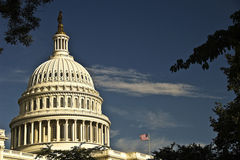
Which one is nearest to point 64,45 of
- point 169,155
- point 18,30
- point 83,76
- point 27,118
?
point 83,76

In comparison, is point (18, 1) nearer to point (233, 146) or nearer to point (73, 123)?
point (233, 146)

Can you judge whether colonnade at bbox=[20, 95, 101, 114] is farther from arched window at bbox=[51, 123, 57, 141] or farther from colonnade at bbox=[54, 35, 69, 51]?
colonnade at bbox=[54, 35, 69, 51]

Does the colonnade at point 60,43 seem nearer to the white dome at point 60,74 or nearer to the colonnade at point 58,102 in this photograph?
the white dome at point 60,74

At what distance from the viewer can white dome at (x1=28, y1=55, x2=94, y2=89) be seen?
14262cm

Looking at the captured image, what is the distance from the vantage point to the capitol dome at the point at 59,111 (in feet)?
442

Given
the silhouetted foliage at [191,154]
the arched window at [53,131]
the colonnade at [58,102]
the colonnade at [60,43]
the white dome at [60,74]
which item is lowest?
the silhouetted foliage at [191,154]

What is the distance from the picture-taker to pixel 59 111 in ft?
447

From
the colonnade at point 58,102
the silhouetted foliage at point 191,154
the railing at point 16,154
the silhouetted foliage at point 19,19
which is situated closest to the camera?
the silhouetted foliage at point 19,19

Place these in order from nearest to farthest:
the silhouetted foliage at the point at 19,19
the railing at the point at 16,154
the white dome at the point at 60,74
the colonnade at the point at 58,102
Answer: the silhouetted foliage at the point at 19,19, the railing at the point at 16,154, the colonnade at the point at 58,102, the white dome at the point at 60,74

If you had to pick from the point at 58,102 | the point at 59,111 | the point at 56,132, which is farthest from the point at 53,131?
the point at 58,102

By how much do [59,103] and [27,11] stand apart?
114m

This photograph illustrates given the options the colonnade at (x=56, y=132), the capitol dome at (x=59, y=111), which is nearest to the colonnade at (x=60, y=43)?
the capitol dome at (x=59, y=111)

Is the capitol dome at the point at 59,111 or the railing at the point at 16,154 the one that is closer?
the railing at the point at 16,154

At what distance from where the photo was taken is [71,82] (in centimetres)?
14200
